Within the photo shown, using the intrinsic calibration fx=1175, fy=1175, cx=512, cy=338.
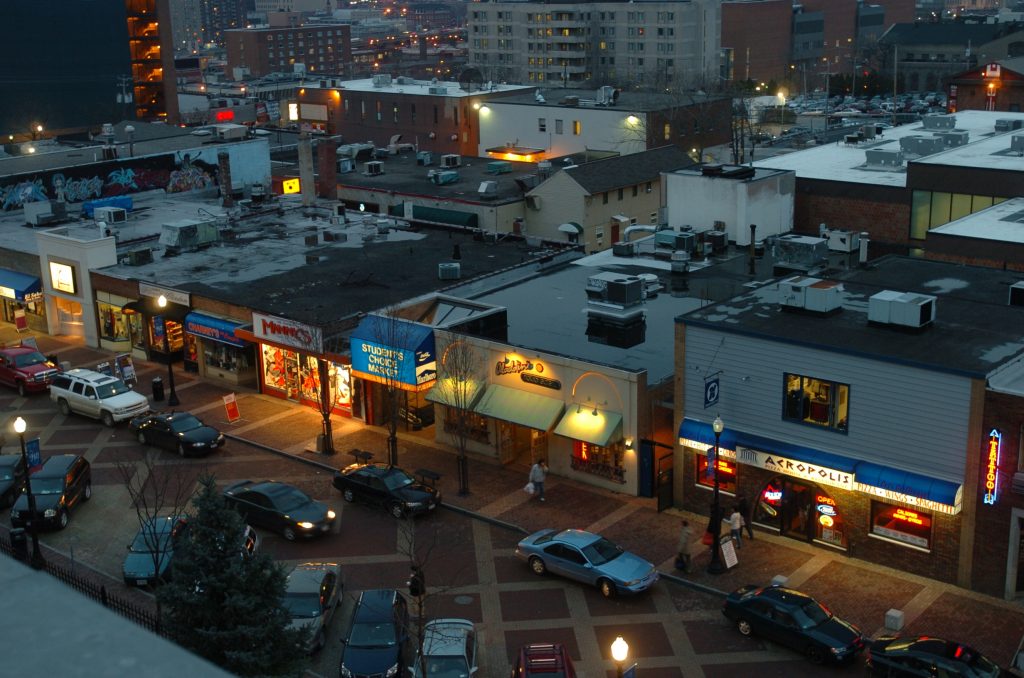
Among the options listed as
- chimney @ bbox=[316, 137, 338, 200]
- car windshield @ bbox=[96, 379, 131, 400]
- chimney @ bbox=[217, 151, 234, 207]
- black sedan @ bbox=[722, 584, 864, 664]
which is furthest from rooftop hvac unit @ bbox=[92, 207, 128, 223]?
black sedan @ bbox=[722, 584, 864, 664]

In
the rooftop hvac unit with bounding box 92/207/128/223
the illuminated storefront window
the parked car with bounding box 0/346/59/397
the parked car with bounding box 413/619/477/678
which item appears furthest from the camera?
the rooftop hvac unit with bounding box 92/207/128/223

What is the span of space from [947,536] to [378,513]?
16.1 m

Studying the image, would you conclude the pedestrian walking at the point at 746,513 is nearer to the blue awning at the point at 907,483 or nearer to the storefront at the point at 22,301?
the blue awning at the point at 907,483

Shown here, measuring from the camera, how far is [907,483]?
96.1 ft

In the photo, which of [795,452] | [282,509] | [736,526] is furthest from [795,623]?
[282,509]

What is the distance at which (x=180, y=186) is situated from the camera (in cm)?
6625

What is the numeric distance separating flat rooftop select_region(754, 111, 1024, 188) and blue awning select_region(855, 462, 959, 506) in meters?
26.3

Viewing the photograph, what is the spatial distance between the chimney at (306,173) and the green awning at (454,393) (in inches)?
1052

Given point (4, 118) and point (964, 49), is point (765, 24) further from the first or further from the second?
point (4, 118)

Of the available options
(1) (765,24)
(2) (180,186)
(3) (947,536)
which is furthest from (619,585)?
(1) (765,24)

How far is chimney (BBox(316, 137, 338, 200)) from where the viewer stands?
215 feet

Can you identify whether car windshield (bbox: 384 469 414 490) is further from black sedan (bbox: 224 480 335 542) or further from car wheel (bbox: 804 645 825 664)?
car wheel (bbox: 804 645 825 664)

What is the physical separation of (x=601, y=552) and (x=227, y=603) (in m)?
10.6

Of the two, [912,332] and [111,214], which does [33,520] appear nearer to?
[912,332]
